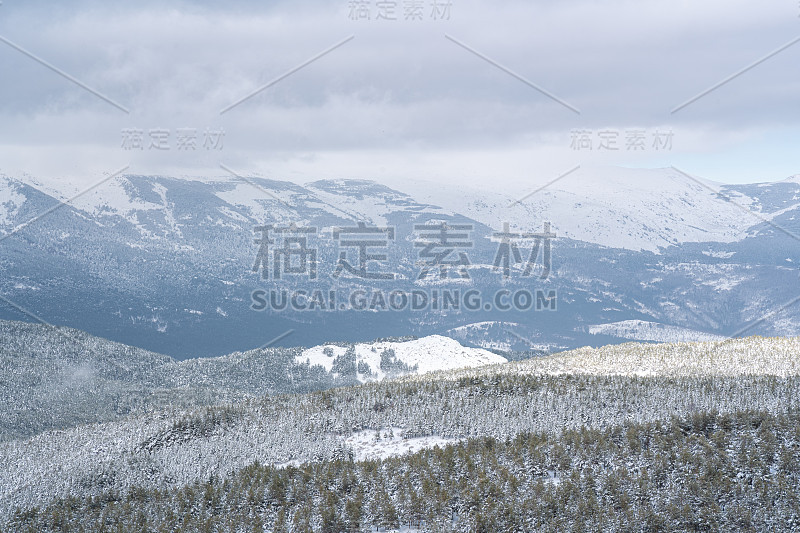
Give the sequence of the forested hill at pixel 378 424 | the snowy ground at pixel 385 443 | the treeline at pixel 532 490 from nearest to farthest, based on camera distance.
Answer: the treeline at pixel 532 490 → the forested hill at pixel 378 424 → the snowy ground at pixel 385 443

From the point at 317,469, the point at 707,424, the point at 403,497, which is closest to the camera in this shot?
the point at 403,497

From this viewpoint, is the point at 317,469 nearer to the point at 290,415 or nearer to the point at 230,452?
the point at 230,452

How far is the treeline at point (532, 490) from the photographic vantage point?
289 feet

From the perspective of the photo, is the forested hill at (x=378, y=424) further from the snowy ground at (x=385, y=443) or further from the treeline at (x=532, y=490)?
the treeline at (x=532, y=490)

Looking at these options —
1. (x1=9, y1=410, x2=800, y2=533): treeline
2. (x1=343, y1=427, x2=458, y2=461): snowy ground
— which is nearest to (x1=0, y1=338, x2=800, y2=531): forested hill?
(x1=343, y1=427, x2=458, y2=461): snowy ground

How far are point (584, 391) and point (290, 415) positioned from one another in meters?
71.3

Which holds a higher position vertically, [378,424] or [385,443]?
[385,443]

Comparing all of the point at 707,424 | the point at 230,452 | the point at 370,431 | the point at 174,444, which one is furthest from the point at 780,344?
the point at 174,444


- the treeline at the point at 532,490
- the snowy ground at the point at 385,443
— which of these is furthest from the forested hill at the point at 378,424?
the treeline at the point at 532,490

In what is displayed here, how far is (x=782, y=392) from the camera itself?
135125 mm

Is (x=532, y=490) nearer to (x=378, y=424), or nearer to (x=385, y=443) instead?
(x=385, y=443)

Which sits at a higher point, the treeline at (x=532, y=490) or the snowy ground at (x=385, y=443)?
the treeline at (x=532, y=490)

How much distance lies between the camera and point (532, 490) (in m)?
98.5

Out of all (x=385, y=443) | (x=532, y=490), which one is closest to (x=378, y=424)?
(x=385, y=443)
